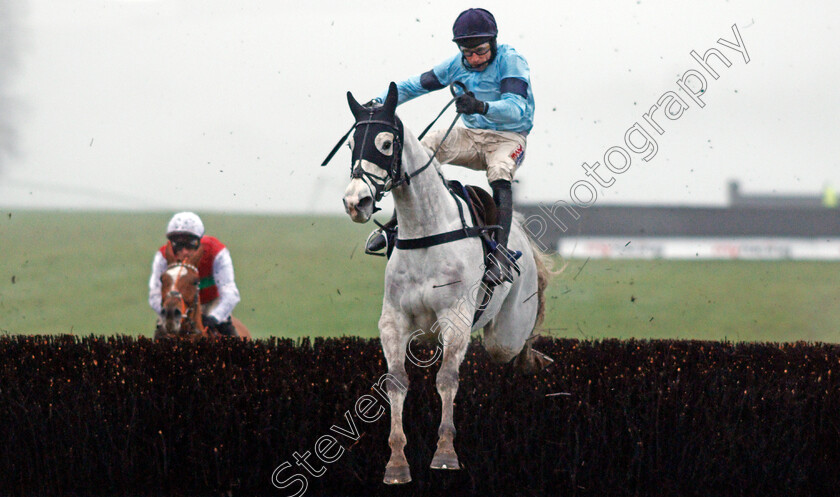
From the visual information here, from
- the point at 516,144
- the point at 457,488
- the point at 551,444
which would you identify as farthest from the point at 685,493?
the point at 516,144

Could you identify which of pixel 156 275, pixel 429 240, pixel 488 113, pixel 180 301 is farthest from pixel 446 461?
pixel 156 275

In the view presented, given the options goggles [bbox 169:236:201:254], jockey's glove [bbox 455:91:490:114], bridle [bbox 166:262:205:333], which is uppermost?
jockey's glove [bbox 455:91:490:114]

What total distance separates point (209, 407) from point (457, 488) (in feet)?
6.62

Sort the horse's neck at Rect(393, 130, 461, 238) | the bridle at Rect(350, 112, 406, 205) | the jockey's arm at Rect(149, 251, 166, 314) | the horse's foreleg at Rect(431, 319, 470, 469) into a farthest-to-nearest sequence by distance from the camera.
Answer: the jockey's arm at Rect(149, 251, 166, 314) → the horse's neck at Rect(393, 130, 461, 238) → the horse's foreleg at Rect(431, 319, 470, 469) → the bridle at Rect(350, 112, 406, 205)

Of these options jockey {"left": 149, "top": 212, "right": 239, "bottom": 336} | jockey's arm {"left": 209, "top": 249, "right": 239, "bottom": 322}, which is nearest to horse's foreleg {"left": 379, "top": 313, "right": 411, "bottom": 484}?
jockey {"left": 149, "top": 212, "right": 239, "bottom": 336}

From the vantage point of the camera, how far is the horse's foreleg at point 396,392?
463cm

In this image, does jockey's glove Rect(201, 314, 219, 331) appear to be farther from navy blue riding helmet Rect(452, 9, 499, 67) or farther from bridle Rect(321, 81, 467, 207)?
navy blue riding helmet Rect(452, 9, 499, 67)

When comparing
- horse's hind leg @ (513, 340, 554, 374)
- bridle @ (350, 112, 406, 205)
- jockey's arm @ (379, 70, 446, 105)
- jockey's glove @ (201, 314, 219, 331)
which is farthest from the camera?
jockey's glove @ (201, 314, 219, 331)

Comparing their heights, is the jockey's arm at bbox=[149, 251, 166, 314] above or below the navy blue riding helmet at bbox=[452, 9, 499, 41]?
below

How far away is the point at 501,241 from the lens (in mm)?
5598

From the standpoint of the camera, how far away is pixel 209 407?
21.1ft

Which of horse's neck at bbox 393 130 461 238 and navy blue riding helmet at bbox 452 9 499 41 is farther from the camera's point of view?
navy blue riding helmet at bbox 452 9 499 41

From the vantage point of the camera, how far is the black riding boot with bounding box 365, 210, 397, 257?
17.6 feet

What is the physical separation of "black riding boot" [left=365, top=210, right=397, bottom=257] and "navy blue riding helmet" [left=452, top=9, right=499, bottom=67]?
1.22 metres
